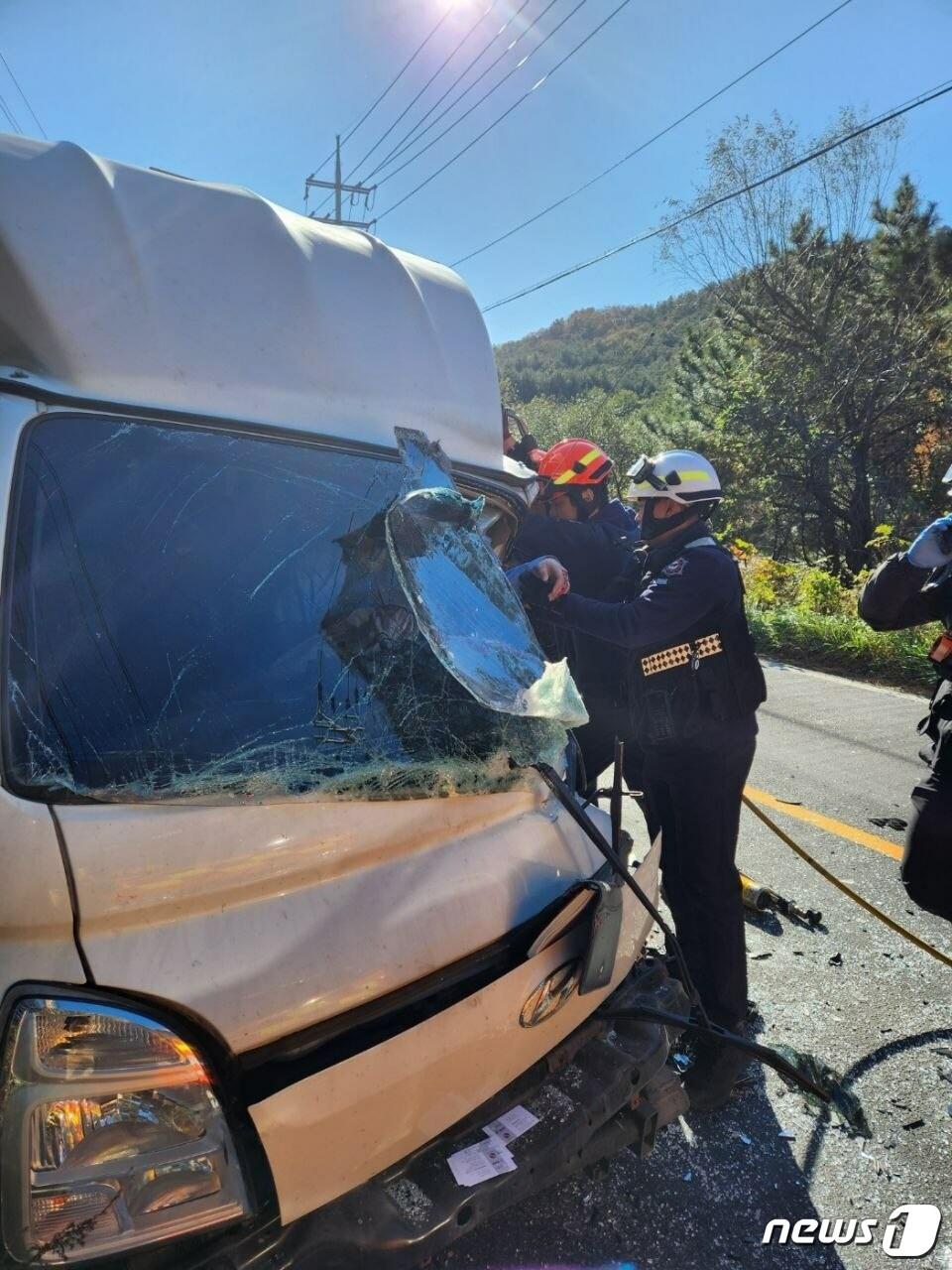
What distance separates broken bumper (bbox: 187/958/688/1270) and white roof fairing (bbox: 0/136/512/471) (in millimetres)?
1658

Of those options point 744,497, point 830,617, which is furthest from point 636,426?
point 830,617

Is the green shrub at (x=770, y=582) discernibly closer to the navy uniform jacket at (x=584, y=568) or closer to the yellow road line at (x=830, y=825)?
the yellow road line at (x=830, y=825)

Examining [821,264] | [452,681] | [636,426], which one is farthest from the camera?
[636,426]

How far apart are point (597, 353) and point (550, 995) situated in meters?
94.0

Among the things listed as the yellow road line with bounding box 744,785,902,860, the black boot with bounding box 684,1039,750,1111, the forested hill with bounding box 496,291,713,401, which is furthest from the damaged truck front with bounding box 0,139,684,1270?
the forested hill with bounding box 496,291,713,401

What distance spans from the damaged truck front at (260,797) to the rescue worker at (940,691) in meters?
1.26

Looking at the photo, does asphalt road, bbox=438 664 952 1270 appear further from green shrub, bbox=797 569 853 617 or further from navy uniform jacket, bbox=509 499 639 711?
green shrub, bbox=797 569 853 617

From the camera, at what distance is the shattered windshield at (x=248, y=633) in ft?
4.76

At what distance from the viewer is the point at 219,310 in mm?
1983

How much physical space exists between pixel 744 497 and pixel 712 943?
1963cm

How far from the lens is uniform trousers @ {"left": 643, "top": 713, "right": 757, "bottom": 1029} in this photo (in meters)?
2.71

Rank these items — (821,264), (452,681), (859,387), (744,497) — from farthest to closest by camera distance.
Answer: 1. (744,497)
2. (821,264)
3. (859,387)
4. (452,681)

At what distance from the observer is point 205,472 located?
1.88 metres

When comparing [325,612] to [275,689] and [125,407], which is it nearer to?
[275,689]
